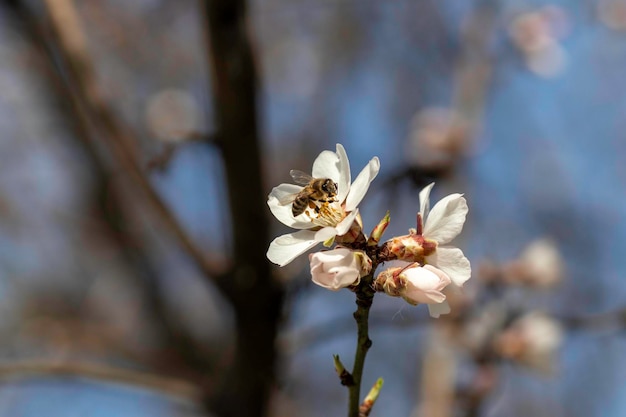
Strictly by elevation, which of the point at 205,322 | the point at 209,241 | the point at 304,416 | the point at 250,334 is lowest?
the point at 250,334

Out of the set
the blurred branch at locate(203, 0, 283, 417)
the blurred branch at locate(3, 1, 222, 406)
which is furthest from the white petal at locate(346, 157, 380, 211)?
the blurred branch at locate(3, 1, 222, 406)

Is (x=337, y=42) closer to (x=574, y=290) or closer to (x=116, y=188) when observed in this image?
(x=116, y=188)

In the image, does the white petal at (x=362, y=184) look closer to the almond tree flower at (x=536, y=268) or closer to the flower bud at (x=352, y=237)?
the flower bud at (x=352, y=237)

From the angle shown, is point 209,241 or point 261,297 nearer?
point 261,297

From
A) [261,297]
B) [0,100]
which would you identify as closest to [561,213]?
[261,297]

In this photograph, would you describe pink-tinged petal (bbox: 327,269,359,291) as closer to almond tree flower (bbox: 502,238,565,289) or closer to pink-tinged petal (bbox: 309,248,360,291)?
pink-tinged petal (bbox: 309,248,360,291)

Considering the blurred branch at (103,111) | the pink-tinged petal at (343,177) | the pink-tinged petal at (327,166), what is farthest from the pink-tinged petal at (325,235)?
the blurred branch at (103,111)

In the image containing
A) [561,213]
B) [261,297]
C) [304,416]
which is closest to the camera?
[261,297]
